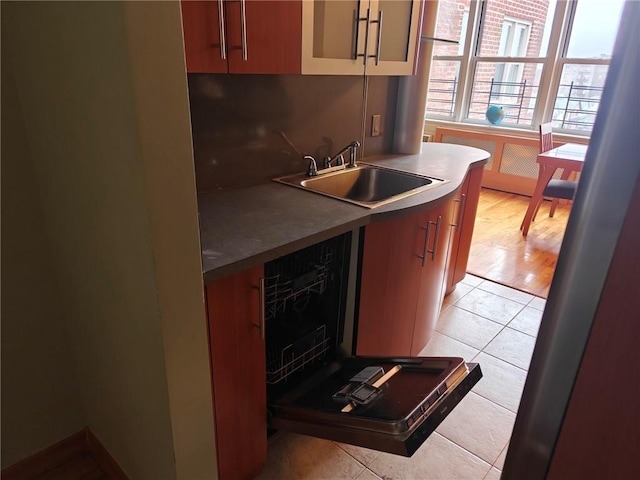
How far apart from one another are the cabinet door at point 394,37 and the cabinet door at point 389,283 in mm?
675

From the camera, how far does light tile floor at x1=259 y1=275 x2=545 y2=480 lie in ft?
4.83

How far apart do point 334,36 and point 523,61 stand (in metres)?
3.83

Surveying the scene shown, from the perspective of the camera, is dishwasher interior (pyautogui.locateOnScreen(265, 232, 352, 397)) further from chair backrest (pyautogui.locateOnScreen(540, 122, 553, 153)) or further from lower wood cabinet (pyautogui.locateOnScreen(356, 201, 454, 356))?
chair backrest (pyautogui.locateOnScreen(540, 122, 553, 153))

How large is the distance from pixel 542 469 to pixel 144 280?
0.75 m

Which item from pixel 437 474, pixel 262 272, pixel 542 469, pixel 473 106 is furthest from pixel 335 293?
pixel 473 106

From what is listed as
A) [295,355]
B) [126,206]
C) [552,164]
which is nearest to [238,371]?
[295,355]

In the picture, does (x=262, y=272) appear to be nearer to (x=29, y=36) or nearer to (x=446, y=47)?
(x=29, y=36)

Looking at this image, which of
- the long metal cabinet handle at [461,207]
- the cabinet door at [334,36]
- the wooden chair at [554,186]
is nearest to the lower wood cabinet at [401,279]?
the long metal cabinet handle at [461,207]

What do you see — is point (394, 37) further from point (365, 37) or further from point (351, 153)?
point (351, 153)

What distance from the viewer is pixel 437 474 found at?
1.47 metres

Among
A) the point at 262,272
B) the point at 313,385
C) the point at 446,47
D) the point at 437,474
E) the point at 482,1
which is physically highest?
the point at 482,1

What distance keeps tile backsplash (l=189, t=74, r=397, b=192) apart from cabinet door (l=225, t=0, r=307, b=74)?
0.28 metres

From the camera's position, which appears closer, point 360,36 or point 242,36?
point 242,36

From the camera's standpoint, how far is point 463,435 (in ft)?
5.36
